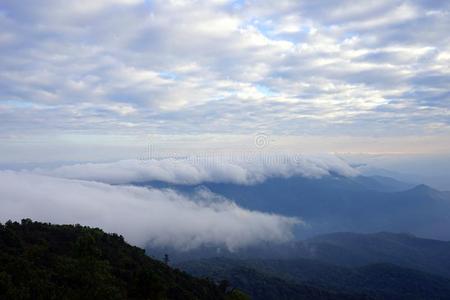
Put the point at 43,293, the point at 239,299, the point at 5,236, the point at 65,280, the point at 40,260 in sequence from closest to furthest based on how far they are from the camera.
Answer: the point at 43,293 → the point at 65,280 → the point at 40,260 → the point at 239,299 → the point at 5,236

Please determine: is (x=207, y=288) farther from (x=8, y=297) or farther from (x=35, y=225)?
(x=8, y=297)

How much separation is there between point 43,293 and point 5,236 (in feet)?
147

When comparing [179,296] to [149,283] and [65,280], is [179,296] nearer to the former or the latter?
[149,283]

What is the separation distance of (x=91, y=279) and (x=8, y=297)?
15374 millimetres

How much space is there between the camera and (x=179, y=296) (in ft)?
311

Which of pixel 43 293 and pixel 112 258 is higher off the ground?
pixel 43 293

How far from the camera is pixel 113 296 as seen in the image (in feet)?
184

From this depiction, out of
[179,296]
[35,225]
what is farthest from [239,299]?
[35,225]

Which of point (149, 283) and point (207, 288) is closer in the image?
point (149, 283)

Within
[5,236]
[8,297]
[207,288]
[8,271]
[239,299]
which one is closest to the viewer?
[8,297]

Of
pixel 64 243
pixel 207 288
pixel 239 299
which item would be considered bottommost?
pixel 207 288

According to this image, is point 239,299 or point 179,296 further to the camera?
point 179,296

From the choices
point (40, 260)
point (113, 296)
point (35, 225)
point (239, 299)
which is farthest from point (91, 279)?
point (35, 225)

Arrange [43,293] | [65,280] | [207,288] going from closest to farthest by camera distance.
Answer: [43,293] < [65,280] < [207,288]
